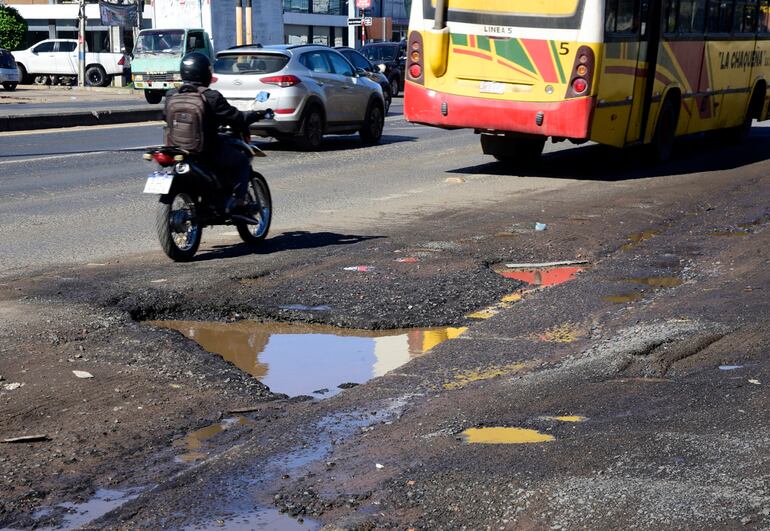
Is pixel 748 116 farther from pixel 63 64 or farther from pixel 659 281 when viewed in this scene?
pixel 63 64

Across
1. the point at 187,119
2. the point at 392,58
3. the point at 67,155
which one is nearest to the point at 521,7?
the point at 187,119

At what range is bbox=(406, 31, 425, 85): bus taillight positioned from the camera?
52.5 ft

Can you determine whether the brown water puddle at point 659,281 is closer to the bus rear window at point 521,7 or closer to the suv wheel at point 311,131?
the bus rear window at point 521,7

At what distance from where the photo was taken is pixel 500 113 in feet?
50.4

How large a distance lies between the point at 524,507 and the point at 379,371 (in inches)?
97.6

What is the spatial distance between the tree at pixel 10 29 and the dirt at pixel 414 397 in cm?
5127

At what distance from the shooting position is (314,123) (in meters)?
19.5

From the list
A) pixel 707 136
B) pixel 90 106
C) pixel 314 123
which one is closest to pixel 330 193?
pixel 314 123

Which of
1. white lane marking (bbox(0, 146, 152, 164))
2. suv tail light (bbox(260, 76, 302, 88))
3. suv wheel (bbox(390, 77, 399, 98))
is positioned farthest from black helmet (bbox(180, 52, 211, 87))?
suv wheel (bbox(390, 77, 399, 98))

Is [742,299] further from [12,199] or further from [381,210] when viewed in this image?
[12,199]

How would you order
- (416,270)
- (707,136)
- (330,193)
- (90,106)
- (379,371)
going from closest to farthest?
(379,371) < (416,270) < (330,193) < (707,136) < (90,106)

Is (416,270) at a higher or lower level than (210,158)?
lower

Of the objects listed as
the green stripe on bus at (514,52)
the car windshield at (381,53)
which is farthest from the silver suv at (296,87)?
the car windshield at (381,53)

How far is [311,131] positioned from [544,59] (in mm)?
5567
